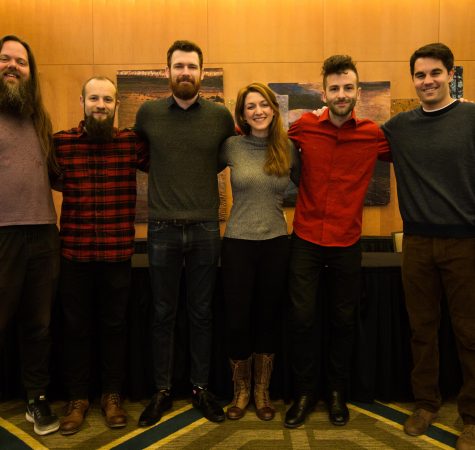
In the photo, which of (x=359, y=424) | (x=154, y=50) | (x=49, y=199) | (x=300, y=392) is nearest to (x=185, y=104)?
(x=49, y=199)

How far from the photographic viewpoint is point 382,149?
2.04 m

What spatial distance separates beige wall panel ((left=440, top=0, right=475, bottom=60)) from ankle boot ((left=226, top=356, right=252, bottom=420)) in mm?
3742

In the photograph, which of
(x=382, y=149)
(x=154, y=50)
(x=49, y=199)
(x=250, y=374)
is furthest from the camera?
(x=154, y=50)

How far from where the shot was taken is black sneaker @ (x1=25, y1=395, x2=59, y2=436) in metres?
1.99

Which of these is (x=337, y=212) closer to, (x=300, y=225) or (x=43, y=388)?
(x=300, y=225)

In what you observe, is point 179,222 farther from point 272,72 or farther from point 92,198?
point 272,72

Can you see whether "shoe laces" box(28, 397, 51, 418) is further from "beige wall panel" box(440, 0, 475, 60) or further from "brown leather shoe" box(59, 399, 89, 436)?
"beige wall panel" box(440, 0, 475, 60)

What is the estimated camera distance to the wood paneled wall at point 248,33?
407cm

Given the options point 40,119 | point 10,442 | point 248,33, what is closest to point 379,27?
point 248,33

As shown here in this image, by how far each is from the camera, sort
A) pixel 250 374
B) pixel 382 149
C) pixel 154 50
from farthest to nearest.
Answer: pixel 154 50
pixel 250 374
pixel 382 149

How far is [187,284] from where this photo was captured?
2.11 metres

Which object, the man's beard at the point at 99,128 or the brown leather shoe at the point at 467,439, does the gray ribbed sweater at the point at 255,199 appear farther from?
the brown leather shoe at the point at 467,439

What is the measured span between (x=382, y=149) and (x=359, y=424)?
135 centimetres

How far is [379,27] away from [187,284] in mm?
3402
